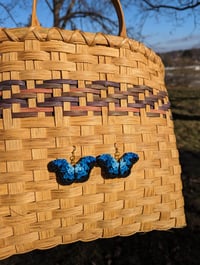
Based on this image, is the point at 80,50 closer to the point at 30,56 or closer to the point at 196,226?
the point at 30,56

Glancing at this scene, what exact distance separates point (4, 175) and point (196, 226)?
9.21 feet

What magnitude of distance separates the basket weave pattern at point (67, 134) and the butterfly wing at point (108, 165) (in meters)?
0.01

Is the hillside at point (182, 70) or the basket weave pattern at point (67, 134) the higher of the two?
the hillside at point (182, 70)

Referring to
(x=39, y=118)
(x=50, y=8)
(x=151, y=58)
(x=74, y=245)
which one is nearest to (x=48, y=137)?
(x=39, y=118)

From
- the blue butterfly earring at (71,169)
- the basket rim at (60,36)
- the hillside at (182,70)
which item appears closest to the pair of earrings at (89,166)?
the blue butterfly earring at (71,169)

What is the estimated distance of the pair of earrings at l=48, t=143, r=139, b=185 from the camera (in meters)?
0.84

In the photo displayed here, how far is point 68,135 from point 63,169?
2.9 inches

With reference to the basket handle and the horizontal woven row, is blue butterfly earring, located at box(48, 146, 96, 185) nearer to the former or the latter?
the horizontal woven row

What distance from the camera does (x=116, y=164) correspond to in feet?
2.88

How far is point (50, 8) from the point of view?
22.4ft

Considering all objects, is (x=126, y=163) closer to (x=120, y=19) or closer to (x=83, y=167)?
(x=83, y=167)

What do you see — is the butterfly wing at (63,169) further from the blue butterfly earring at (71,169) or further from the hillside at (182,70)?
the hillside at (182,70)

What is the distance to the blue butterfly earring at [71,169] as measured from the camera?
32.9 inches

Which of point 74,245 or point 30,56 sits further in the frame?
point 74,245
